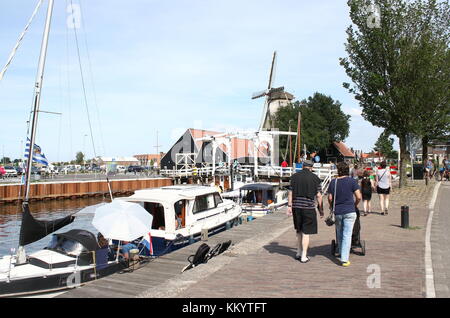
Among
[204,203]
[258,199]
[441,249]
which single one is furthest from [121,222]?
[258,199]

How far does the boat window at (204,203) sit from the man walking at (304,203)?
306 inches

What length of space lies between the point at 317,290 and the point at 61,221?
29.7ft

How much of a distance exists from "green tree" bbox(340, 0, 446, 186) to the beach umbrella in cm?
1809

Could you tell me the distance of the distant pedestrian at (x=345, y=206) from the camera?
304 inches

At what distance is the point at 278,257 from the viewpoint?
8.80 meters

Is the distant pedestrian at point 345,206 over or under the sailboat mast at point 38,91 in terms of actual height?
under

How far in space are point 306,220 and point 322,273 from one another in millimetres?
1133

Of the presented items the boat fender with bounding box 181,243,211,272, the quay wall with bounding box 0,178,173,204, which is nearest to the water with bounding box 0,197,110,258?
the quay wall with bounding box 0,178,173,204

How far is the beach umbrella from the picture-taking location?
10.2 m

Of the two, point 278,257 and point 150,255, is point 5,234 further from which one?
point 278,257

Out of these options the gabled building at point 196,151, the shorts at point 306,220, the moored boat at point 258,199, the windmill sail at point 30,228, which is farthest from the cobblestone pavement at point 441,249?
the gabled building at point 196,151

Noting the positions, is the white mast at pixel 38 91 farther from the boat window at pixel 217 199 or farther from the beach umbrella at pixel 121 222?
the boat window at pixel 217 199
